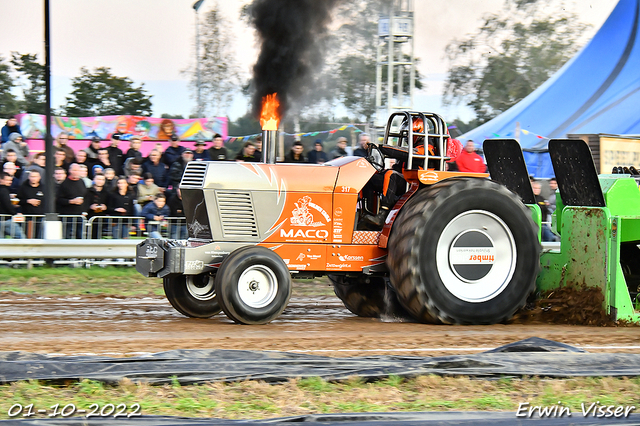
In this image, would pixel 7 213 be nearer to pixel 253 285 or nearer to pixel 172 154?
pixel 172 154

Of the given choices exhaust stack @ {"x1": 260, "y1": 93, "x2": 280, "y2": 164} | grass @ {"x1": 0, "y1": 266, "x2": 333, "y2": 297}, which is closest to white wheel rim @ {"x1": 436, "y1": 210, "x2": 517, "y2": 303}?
exhaust stack @ {"x1": 260, "y1": 93, "x2": 280, "y2": 164}

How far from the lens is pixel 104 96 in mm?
22984

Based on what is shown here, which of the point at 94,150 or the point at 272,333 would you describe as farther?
the point at 94,150

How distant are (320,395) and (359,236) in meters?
3.15

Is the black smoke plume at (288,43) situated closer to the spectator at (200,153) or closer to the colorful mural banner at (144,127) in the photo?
the spectator at (200,153)

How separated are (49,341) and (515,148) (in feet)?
17.3

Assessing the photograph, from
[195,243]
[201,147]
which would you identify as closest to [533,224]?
[195,243]

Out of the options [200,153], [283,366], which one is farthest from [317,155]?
[283,366]

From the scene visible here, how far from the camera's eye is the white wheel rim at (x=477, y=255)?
7234mm

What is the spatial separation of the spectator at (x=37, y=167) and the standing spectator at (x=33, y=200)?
6 centimetres

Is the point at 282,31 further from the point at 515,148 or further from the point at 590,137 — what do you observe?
the point at 590,137

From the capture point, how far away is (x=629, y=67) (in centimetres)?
1888

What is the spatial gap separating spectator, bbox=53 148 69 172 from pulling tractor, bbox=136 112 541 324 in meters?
5.95

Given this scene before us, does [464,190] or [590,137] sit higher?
[590,137]
